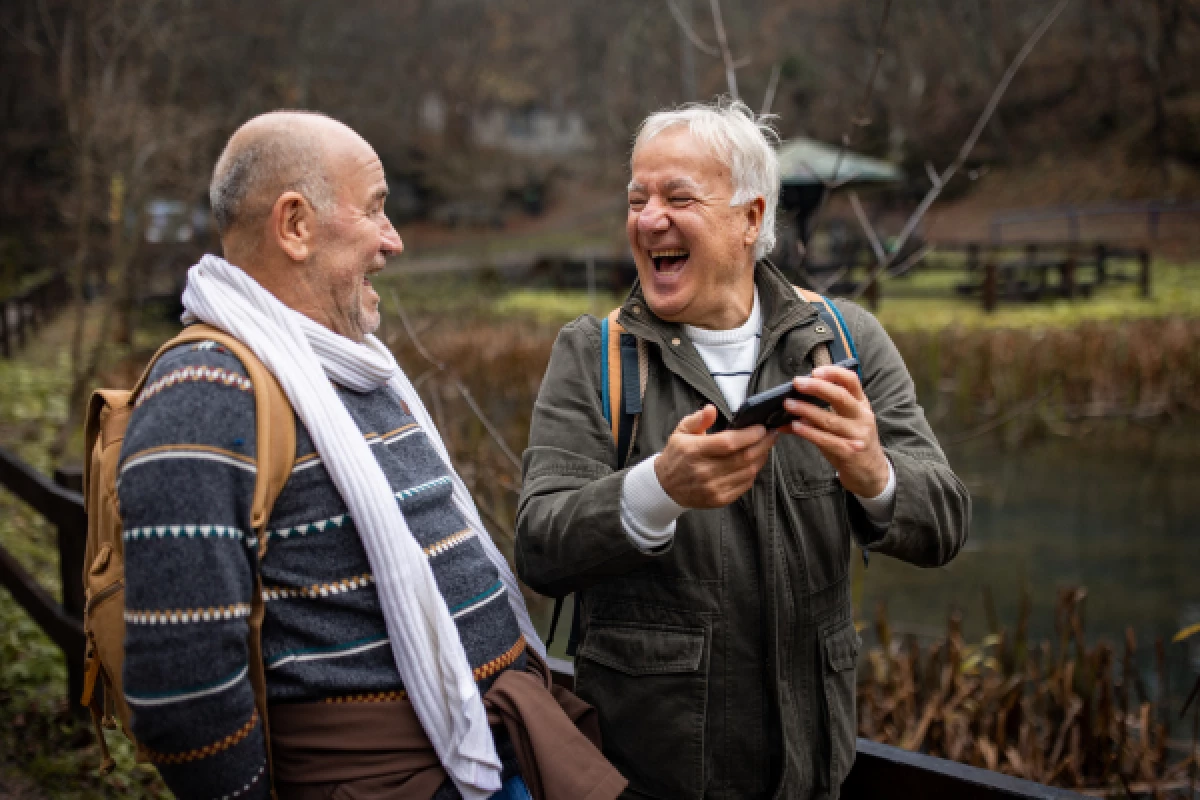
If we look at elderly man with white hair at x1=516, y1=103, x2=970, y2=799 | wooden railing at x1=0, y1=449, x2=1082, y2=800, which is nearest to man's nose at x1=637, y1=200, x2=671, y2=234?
elderly man with white hair at x1=516, y1=103, x2=970, y2=799

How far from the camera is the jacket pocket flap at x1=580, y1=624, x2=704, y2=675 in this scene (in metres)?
1.88

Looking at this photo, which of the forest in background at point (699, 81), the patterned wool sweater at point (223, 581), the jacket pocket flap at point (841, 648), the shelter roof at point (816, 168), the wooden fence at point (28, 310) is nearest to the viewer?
the patterned wool sweater at point (223, 581)

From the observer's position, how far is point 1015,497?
29.0ft

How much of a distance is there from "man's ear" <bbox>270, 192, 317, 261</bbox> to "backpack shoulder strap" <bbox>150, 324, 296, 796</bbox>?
0.63ft

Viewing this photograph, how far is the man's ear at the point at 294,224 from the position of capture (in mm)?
1690

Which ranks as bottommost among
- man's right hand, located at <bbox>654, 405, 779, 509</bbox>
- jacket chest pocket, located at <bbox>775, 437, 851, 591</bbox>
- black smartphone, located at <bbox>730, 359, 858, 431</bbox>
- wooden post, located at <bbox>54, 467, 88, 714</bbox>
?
wooden post, located at <bbox>54, 467, 88, 714</bbox>

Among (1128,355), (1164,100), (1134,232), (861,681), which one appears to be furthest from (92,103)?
(1164,100)

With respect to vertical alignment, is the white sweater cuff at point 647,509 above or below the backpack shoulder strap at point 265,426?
below

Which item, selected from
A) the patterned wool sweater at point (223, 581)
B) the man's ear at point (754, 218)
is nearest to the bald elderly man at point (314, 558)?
the patterned wool sweater at point (223, 581)

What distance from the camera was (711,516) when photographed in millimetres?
1923

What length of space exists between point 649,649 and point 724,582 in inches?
7.1

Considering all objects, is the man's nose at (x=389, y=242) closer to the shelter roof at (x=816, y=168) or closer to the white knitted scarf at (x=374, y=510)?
the white knitted scarf at (x=374, y=510)

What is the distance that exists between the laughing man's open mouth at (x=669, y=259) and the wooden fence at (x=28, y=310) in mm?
13678

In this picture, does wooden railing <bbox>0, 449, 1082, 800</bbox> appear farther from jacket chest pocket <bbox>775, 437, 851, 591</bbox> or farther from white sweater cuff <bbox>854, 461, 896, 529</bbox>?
white sweater cuff <bbox>854, 461, 896, 529</bbox>
